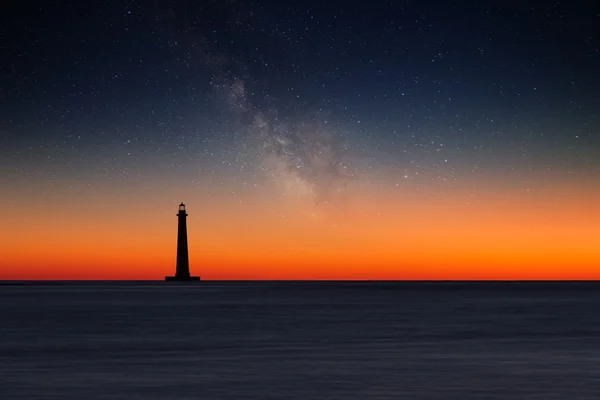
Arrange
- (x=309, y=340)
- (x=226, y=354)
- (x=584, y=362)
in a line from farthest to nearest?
(x=309, y=340) < (x=226, y=354) < (x=584, y=362)

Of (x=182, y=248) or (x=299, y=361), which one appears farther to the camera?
(x=182, y=248)

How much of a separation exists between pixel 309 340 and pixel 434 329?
854 centimetres

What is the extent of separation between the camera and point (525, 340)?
114 ft

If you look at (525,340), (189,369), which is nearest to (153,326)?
(525,340)

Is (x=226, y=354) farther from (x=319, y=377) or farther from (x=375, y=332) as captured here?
(x=375, y=332)

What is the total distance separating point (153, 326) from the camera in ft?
144

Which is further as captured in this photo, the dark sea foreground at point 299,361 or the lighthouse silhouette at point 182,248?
the lighthouse silhouette at point 182,248

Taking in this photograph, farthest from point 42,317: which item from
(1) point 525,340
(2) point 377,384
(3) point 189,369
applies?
(2) point 377,384

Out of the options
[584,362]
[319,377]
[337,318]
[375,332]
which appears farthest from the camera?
[337,318]

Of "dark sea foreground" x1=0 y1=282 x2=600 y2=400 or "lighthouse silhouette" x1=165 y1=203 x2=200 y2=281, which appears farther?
"lighthouse silhouette" x1=165 y1=203 x2=200 y2=281

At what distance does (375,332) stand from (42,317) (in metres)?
19.8

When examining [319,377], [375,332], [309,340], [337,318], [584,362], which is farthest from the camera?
[337,318]

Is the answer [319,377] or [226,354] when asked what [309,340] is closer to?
[226,354]

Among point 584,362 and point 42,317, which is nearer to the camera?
point 584,362
